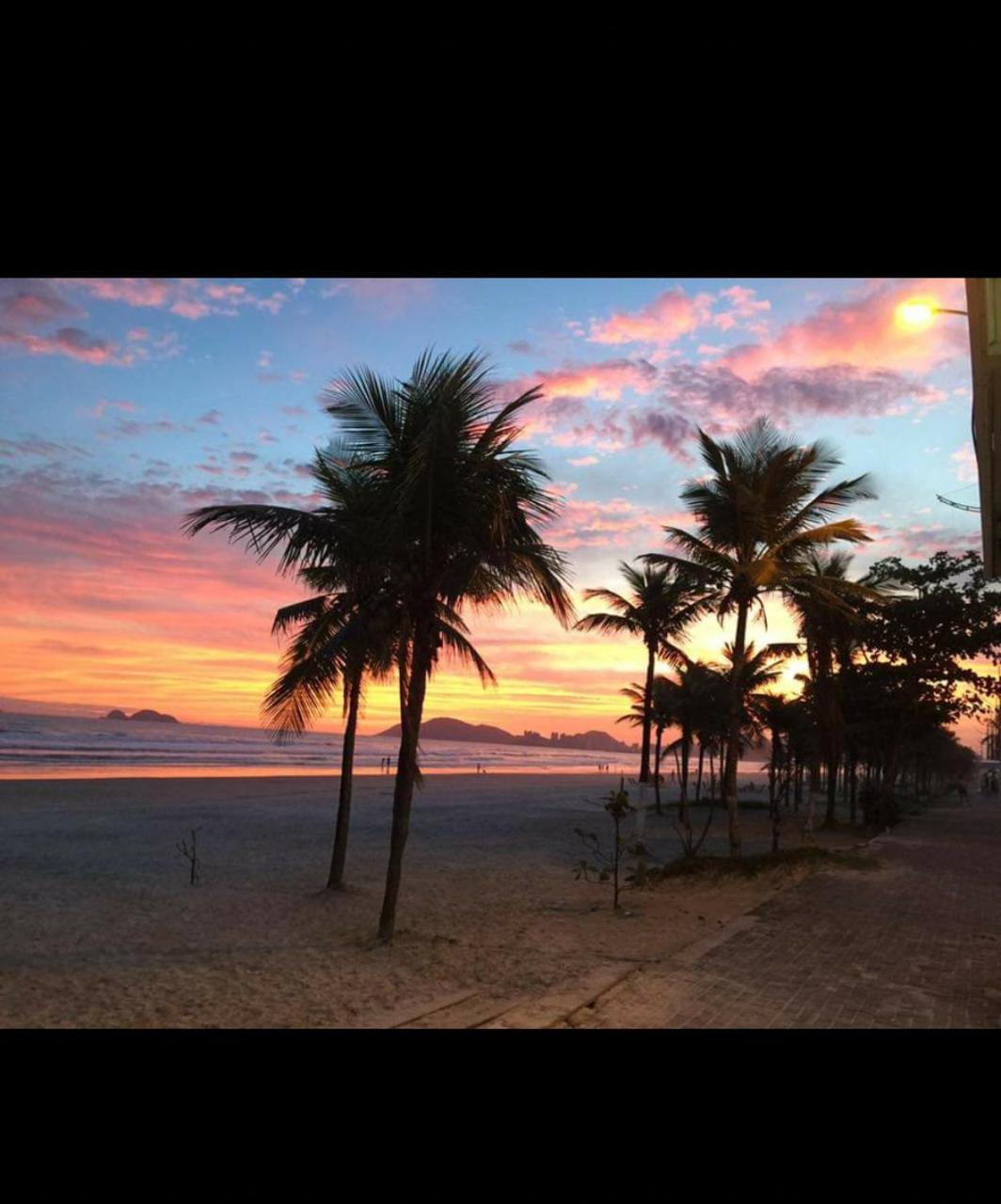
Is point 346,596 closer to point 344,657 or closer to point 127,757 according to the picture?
point 344,657

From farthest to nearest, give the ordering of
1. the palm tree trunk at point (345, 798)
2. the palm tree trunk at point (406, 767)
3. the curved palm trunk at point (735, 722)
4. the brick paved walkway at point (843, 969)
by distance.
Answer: the curved palm trunk at point (735, 722), the palm tree trunk at point (345, 798), the palm tree trunk at point (406, 767), the brick paved walkway at point (843, 969)

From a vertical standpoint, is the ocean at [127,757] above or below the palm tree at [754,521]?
below

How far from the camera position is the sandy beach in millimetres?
6363

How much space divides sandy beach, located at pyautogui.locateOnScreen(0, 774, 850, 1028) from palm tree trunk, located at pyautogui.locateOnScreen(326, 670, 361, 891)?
1.21 feet

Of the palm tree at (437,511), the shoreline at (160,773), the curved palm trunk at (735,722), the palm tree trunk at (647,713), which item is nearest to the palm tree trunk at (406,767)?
the palm tree at (437,511)

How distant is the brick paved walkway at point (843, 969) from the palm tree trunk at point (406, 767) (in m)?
3.21

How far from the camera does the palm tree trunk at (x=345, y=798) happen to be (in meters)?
11.2

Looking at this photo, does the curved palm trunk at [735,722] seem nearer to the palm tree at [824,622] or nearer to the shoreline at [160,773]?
the palm tree at [824,622]

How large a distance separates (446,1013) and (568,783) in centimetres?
4591
